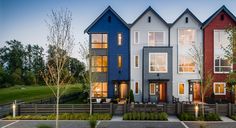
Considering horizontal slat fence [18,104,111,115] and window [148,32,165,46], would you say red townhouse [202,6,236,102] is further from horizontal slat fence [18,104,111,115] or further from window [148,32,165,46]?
horizontal slat fence [18,104,111,115]

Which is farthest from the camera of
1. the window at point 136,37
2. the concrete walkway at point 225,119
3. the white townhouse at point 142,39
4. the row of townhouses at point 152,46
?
the window at point 136,37

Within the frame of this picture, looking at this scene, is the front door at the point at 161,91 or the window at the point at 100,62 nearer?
the front door at the point at 161,91

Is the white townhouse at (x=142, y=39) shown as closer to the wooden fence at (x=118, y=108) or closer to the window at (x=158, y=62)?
the window at (x=158, y=62)

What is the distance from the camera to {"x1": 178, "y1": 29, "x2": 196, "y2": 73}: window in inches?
1002

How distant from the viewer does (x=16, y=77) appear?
1784 inches

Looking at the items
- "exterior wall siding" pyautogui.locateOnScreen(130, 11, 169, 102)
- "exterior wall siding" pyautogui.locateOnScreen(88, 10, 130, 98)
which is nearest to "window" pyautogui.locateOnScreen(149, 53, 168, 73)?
"exterior wall siding" pyautogui.locateOnScreen(130, 11, 169, 102)

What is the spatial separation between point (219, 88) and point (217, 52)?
3.22 meters

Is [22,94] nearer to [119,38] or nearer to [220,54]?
[119,38]

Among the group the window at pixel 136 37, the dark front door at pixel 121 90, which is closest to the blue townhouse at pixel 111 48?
the dark front door at pixel 121 90

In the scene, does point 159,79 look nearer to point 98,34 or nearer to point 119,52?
point 119,52

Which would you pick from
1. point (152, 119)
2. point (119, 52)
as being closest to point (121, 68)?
point (119, 52)

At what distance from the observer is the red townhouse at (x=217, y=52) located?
25109 millimetres

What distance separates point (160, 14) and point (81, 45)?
8068 mm

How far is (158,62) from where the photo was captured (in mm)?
24609
